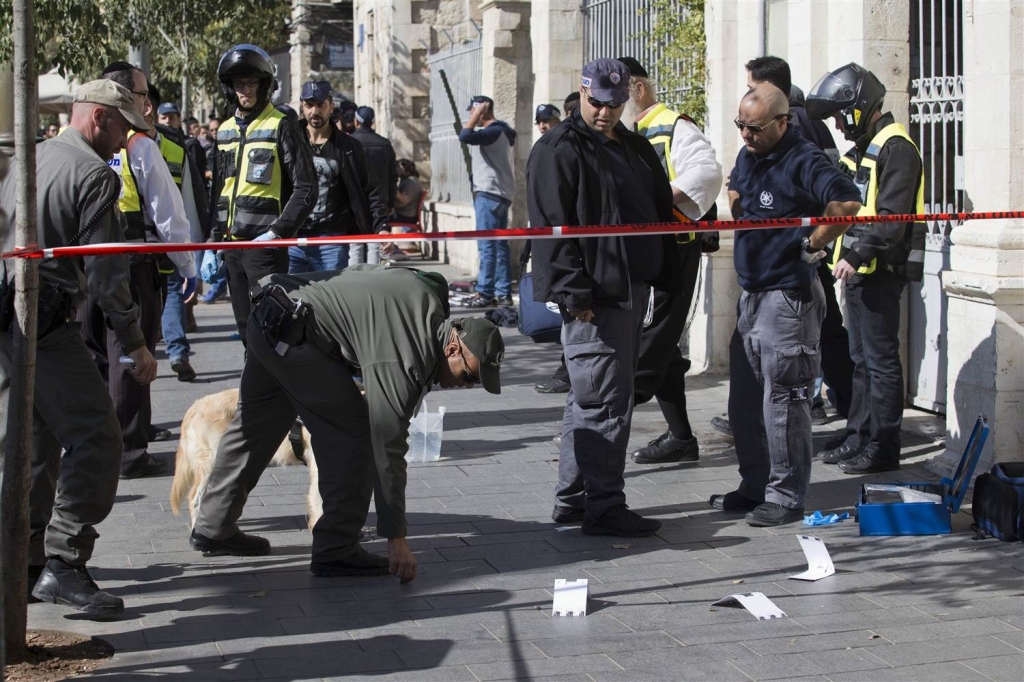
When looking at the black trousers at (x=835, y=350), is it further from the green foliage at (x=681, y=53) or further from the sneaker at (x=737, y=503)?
the green foliage at (x=681, y=53)

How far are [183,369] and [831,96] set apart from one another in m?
5.49

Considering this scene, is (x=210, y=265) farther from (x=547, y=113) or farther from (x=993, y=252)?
(x=993, y=252)

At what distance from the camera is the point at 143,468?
732 cm

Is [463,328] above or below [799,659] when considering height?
above

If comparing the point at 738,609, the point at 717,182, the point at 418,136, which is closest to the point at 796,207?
the point at 717,182

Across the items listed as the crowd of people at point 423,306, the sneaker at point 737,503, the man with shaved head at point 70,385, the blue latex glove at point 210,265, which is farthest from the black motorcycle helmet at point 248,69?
the blue latex glove at point 210,265

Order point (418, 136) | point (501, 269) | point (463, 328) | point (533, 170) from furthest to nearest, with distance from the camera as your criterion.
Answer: point (418, 136) < point (501, 269) < point (533, 170) < point (463, 328)

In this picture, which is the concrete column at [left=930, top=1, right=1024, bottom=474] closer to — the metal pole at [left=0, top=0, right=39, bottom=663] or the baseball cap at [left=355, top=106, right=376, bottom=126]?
the metal pole at [left=0, top=0, right=39, bottom=663]

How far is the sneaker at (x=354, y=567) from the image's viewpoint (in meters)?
5.52

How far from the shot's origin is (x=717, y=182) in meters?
6.93

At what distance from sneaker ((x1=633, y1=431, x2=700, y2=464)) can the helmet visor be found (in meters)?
1.96

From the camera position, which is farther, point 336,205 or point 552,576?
point 336,205

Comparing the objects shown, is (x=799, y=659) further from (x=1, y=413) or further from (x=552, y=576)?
(x=1, y=413)

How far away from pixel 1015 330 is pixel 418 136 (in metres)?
17.4
